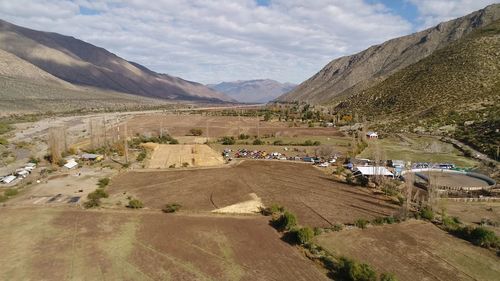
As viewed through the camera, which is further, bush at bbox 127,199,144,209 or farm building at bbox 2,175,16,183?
farm building at bbox 2,175,16,183

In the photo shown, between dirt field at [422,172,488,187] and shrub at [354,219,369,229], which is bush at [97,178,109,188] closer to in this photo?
shrub at [354,219,369,229]

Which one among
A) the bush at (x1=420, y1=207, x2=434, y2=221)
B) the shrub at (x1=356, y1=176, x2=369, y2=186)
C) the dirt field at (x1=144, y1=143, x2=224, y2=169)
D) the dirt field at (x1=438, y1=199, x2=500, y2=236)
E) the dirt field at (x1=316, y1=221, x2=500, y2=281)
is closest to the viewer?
the dirt field at (x1=316, y1=221, x2=500, y2=281)

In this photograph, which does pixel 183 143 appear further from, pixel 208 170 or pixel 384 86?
pixel 384 86

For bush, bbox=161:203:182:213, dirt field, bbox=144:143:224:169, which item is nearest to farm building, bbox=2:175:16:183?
dirt field, bbox=144:143:224:169

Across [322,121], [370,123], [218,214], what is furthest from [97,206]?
[322,121]

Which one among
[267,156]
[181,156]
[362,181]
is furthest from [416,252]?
[181,156]

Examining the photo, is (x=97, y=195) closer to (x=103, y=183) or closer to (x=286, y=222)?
(x=103, y=183)
